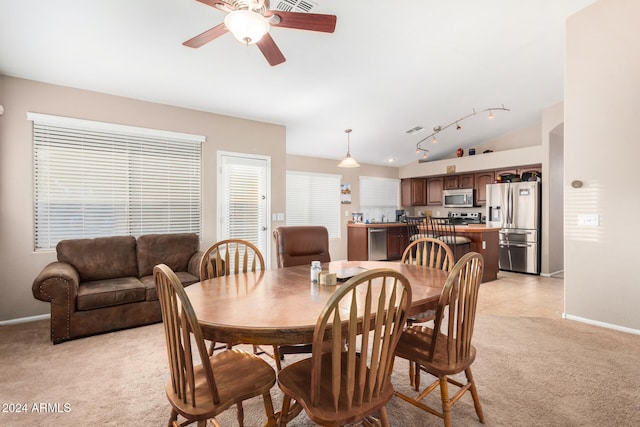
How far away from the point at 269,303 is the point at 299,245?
1.62 m

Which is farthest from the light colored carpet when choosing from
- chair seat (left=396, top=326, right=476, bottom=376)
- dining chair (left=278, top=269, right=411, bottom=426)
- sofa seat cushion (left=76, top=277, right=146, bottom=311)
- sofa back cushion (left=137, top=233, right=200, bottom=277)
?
sofa back cushion (left=137, top=233, right=200, bottom=277)

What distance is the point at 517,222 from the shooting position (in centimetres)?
579

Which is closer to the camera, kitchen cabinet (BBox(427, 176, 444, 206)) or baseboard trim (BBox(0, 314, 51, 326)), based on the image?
baseboard trim (BBox(0, 314, 51, 326))

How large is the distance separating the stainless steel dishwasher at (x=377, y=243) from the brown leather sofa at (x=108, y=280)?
3865mm

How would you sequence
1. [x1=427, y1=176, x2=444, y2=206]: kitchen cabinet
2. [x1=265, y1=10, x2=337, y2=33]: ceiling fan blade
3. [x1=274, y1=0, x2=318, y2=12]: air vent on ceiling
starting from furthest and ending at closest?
[x1=427, y1=176, x2=444, y2=206]: kitchen cabinet < [x1=274, y1=0, x2=318, y2=12]: air vent on ceiling < [x1=265, y1=10, x2=337, y2=33]: ceiling fan blade

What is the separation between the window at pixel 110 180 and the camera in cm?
346

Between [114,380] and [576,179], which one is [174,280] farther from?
[576,179]

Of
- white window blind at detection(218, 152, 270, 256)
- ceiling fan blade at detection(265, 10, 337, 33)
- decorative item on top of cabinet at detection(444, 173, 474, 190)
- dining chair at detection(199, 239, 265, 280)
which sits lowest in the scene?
dining chair at detection(199, 239, 265, 280)

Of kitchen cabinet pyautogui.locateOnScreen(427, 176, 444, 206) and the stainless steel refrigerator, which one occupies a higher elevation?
kitchen cabinet pyautogui.locateOnScreen(427, 176, 444, 206)

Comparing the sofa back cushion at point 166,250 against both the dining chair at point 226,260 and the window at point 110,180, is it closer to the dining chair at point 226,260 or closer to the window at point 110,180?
the window at point 110,180

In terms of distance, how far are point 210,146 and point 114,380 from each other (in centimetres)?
299

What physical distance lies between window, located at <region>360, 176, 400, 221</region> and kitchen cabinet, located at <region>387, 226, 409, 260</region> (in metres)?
0.77

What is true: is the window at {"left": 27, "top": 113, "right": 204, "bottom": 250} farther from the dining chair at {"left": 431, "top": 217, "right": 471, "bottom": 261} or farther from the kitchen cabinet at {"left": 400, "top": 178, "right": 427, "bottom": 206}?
the kitchen cabinet at {"left": 400, "top": 178, "right": 427, "bottom": 206}

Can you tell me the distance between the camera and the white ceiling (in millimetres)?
2691
